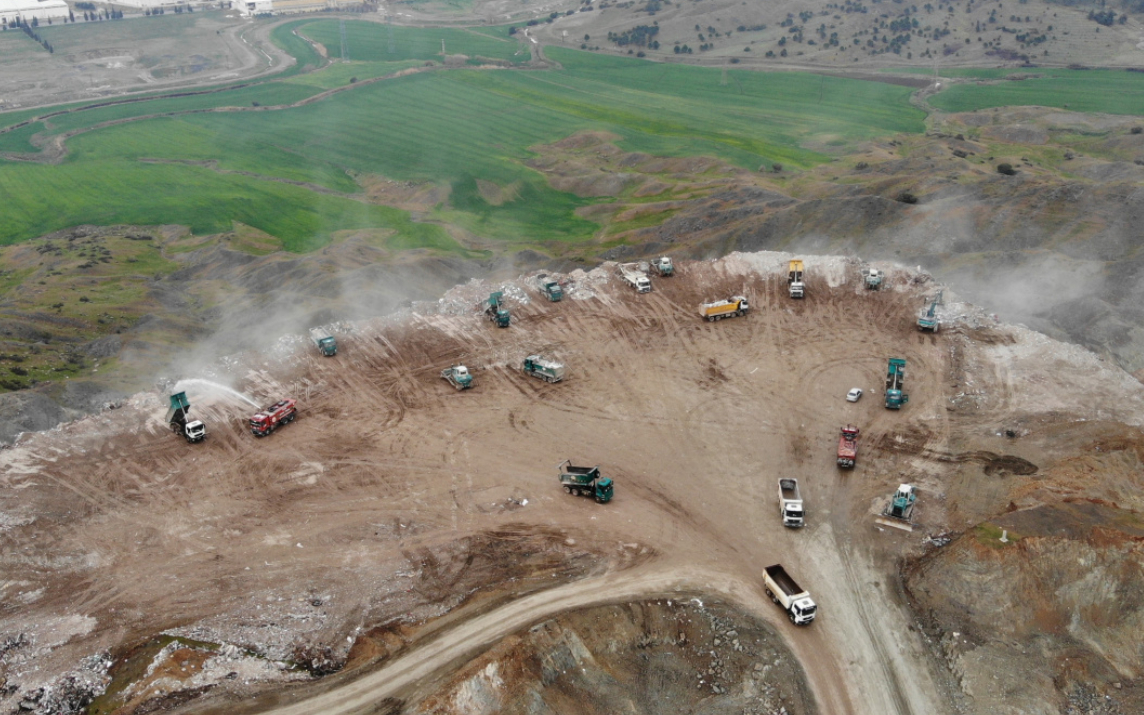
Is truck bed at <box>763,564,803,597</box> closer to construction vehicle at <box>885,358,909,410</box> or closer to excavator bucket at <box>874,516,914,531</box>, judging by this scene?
excavator bucket at <box>874,516,914,531</box>

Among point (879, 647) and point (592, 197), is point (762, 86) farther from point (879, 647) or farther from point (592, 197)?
point (879, 647)

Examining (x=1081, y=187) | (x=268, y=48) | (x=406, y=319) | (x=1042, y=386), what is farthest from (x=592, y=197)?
(x=268, y=48)

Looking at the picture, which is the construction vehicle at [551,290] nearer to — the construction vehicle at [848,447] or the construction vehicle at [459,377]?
the construction vehicle at [459,377]

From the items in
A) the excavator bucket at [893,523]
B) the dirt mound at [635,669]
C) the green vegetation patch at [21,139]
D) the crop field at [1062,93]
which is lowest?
the dirt mound at [635,669]

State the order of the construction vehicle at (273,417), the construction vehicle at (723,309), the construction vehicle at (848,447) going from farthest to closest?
the construction vehicle at (723,309), the construction vehicle at (273,417), the construction vehicle at (848,447)

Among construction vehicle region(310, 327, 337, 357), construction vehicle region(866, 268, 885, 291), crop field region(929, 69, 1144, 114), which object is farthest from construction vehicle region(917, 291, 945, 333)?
crop field region(929, 69, 1144, 114)

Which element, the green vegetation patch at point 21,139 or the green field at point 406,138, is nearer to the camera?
the green field at point 406,138

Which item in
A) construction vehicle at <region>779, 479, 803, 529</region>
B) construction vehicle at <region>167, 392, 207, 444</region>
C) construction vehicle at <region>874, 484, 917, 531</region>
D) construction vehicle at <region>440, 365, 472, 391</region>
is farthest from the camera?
construction vehicle at <region>440, 365, 472, 391</region>

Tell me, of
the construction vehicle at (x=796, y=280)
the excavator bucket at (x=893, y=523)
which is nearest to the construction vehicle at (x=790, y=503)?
the excavator bucket at (x=893, y=523)
